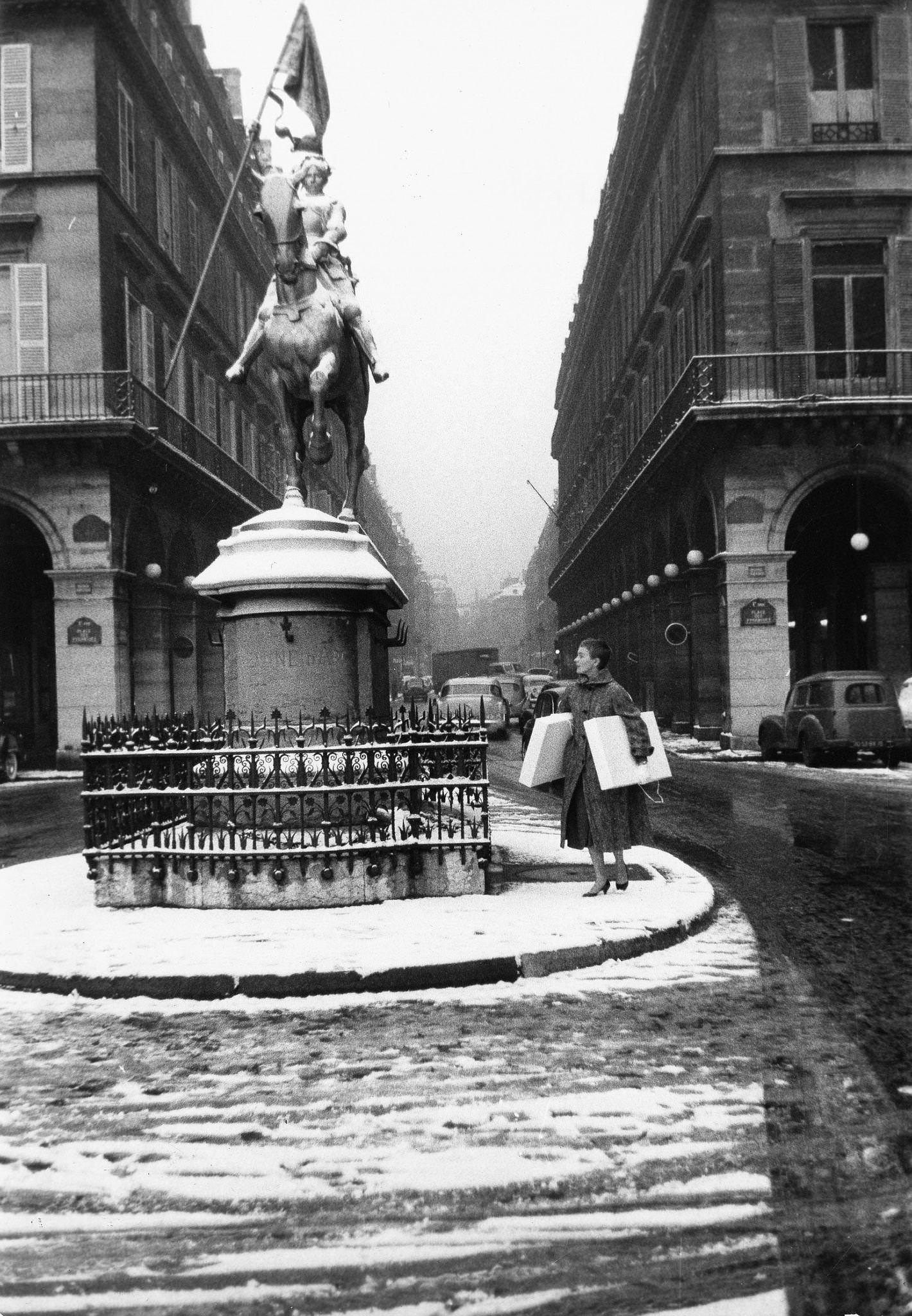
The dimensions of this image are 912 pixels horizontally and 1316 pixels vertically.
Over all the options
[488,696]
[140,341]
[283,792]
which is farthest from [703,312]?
[283,792]

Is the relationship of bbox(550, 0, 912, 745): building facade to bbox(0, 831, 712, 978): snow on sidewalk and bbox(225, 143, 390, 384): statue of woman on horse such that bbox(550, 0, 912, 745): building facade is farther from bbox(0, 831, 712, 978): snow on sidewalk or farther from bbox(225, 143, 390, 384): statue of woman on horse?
bbox(0, 831, 712, 978): snow on sidewalk

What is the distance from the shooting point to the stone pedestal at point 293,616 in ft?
25.4

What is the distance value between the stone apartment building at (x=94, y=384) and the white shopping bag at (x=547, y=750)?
14150 mm

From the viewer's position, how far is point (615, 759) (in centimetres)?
703

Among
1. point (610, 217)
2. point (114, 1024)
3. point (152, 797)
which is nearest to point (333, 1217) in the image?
point (114, 1024)

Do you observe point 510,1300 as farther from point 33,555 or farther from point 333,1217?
point 33,555

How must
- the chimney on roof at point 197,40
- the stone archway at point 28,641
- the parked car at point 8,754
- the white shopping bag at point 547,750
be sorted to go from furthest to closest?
the chimney on roof at point 197,40, the stone archway at point 28,641, the parked car at point 8,754, the white shopping bag at point 547,750

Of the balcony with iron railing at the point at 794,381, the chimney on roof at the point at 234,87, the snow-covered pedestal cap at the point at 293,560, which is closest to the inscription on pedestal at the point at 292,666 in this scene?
the snow-covered pedestal cap at the point at 293,560

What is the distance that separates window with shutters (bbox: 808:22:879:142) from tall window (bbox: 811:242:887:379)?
223cm

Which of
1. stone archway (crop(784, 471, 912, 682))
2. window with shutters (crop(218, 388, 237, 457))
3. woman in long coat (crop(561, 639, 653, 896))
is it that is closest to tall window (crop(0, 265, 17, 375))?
window with shutters (crop(218, 388, 237, 457))

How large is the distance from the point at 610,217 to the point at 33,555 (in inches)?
945

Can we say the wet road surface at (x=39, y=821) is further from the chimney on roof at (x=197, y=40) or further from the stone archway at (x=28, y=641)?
the chimney on roof at (x=197, y=40)

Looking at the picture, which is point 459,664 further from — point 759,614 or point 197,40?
point 759,614

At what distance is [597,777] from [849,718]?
40.8 feet
